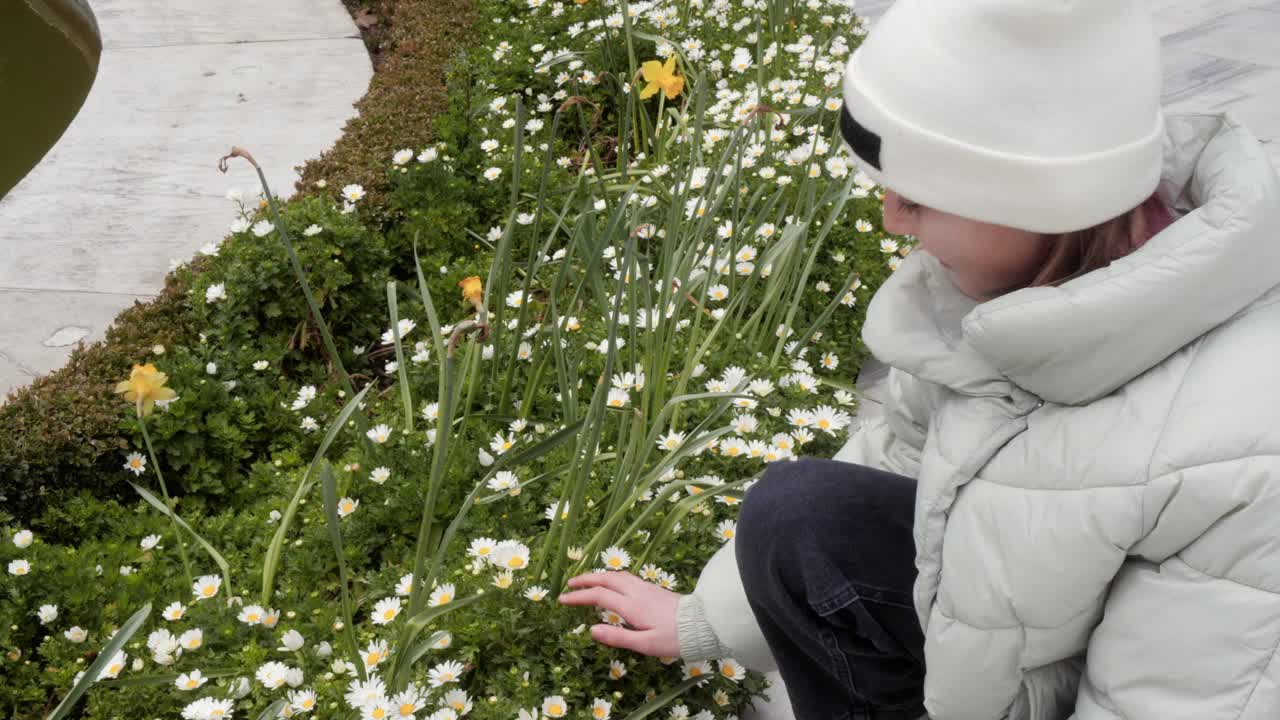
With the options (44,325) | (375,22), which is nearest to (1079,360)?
(44,325)

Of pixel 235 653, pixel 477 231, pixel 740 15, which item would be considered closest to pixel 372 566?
pixel 235 653

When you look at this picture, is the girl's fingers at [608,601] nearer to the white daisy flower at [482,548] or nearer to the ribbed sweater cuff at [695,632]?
the ribbed sweater cuff at [695,632]

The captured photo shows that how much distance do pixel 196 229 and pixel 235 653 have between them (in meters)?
1.91

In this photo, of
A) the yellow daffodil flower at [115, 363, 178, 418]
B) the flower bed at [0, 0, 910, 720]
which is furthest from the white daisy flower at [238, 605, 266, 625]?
the yellow daffodil flower at [115, 363, 178, 418]

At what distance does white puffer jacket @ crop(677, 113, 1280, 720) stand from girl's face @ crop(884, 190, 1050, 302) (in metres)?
0.09

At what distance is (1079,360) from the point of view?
1.09m

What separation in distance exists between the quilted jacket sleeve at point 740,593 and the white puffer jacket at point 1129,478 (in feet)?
0.75

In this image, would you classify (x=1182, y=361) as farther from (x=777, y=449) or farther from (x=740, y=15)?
(x=740, y=15)

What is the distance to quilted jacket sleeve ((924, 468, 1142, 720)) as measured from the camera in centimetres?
108

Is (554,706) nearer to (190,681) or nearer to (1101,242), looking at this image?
(190,681)

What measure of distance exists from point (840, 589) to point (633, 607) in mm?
328

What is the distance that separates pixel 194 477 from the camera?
2.15m

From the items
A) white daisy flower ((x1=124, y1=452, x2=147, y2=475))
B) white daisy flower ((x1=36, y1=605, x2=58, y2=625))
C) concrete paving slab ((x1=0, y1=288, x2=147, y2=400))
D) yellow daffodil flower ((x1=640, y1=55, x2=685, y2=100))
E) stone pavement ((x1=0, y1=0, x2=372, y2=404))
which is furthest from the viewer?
stone pavement ((x1=0, y1=0, x2=372, y2=404))

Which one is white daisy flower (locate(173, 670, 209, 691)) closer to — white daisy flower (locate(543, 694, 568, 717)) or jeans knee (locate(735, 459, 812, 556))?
white daisy flower (locate(543, 694, 568, 717))
